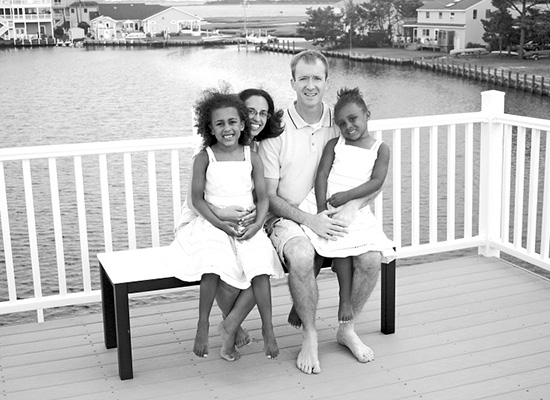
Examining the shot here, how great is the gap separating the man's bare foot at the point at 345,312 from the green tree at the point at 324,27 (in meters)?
65.9

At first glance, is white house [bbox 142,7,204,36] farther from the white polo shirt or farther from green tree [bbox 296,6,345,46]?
the white polo shirt

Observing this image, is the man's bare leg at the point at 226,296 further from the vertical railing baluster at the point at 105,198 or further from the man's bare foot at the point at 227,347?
the vertical railing baluster at the point at 105,198

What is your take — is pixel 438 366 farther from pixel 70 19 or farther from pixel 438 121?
pixel 70 19

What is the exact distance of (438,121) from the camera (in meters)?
4.03

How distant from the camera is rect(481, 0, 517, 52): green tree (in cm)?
5626

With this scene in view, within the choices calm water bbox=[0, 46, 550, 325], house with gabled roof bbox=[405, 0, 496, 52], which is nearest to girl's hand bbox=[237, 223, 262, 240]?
calm water bbox=[0, 46, 550, 325]

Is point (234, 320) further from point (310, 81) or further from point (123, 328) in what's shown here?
point (310, 81)

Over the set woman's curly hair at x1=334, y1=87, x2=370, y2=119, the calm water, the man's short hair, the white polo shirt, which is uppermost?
the man's short hair

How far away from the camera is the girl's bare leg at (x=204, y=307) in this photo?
9.18ft

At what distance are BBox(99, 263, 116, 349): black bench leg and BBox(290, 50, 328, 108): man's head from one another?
40.7 inches

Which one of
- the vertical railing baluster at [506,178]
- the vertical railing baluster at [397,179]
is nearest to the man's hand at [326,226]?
the vertical railing baluster at [397,179]

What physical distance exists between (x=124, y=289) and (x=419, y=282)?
1.64 m

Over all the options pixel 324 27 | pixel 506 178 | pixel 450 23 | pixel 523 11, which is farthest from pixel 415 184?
pixel 324 27

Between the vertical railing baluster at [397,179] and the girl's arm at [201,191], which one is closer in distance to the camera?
the girl's arm at [201,191]
